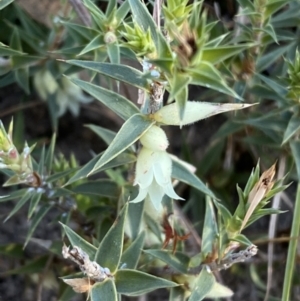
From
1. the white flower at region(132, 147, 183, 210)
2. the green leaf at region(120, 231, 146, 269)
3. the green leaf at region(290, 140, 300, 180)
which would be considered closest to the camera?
the white flower at region(132, 147, 183, 210)

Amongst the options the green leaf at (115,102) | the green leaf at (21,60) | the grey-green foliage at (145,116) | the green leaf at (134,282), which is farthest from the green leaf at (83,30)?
the green leaf at (134,282)

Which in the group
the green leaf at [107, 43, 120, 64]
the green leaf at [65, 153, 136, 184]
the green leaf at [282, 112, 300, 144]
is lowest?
the green leaf at [282, 112, 300, 144]

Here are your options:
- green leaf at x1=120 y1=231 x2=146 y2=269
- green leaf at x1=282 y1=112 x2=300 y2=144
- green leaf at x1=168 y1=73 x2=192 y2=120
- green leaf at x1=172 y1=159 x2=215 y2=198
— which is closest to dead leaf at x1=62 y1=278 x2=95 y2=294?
green leaf at x1=120 y1=231 x2=146 y2=269

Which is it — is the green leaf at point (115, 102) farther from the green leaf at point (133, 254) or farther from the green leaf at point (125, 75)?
the green leaf at point (133, 254)

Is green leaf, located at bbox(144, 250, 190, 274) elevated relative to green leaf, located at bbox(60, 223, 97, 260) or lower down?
lower down

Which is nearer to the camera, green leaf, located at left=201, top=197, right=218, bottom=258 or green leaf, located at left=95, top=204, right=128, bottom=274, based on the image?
green leaf, located at left=95, top=204, right=128, bottom=274

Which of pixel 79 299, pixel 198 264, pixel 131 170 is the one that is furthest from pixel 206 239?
pixel 79 299

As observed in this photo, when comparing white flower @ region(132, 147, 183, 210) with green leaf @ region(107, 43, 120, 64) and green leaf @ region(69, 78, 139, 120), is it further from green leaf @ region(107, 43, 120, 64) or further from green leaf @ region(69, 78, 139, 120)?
green leaf @ region(107, 43, 120, 64)

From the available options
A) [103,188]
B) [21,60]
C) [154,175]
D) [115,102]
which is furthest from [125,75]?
[21,60]
